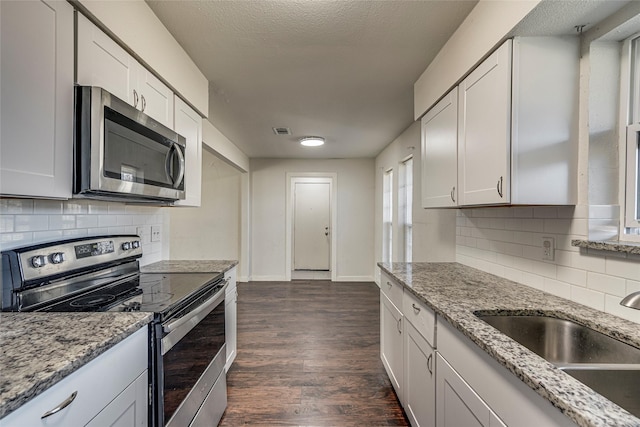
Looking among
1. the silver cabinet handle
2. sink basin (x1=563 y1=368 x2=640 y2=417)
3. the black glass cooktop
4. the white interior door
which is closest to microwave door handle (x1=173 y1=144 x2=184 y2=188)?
the black glass cooktop

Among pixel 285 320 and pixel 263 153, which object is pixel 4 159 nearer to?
pixel 285 320

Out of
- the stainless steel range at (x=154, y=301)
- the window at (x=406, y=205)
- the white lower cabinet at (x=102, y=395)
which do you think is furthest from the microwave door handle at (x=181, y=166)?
the window at (x=406, y=205)

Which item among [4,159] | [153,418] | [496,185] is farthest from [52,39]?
[496,185]

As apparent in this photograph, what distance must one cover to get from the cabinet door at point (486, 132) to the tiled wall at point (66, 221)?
2.02 metres

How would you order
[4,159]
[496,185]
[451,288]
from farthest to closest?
1. [451,288]
2. [496,185]
3. [4,159]

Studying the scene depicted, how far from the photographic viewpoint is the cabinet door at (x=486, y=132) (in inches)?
55.4

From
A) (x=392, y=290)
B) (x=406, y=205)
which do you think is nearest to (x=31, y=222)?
(x=392, y=290)

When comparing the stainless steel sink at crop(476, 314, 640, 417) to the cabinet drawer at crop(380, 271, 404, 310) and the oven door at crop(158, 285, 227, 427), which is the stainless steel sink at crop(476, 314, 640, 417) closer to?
the cabinet drawer at crop(380, 271, 404, 310)

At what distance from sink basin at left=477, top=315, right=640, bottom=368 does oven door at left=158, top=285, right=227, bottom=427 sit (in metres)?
1.28

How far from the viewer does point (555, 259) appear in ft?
5.04

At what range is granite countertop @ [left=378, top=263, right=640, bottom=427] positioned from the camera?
2.17 feet

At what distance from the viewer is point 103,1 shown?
1.27 m

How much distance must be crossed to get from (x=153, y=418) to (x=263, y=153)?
4457 millimetres

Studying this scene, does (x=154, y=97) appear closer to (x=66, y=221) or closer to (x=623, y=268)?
(x=66, y=221)
